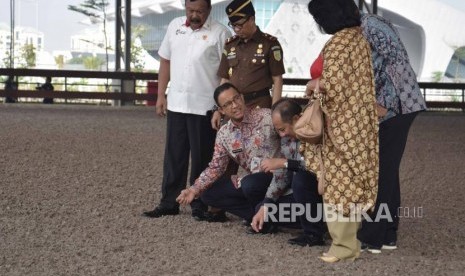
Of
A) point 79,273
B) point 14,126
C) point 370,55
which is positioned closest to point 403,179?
point 370,55

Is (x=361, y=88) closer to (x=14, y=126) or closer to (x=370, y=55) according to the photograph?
(x=370, y=55)

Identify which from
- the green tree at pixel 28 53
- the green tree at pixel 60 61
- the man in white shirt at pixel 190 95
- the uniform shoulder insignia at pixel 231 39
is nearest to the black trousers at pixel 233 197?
the man in white shirt at pixel 190 95

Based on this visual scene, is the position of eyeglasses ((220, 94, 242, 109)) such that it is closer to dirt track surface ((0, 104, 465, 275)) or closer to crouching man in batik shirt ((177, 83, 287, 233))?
crouching man in batik shirt ((177, 83, 287, 233))

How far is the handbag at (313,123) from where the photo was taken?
14.6 ft

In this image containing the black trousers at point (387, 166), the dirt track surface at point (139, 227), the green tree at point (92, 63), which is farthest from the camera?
the green tree at point (92, 63)

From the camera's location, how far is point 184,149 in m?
6.12

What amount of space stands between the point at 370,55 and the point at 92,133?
8901 mm

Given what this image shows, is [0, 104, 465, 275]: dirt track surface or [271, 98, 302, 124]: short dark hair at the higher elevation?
[271, 98, 302, 124]: short dark hair

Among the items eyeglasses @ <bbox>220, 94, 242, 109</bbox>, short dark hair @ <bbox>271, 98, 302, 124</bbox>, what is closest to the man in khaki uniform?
eyeglasses @ <bbox>220, 94, 242, 109</bbox>

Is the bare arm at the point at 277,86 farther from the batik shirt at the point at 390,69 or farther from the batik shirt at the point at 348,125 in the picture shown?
the batik shirt at the point at 348,125

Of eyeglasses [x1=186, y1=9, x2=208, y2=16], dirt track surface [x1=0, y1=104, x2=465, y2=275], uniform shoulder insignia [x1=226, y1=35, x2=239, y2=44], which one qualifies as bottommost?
dirt track surface [x1=0, y1=104, x2=465, y2=275]

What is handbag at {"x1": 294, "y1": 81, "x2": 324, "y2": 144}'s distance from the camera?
176 inches

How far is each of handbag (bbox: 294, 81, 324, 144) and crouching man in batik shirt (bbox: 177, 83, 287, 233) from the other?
88 centimetres

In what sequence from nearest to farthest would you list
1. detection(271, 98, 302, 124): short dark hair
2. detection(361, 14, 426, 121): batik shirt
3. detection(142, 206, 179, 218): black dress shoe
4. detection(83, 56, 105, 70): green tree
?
detection(361, 14, 426, 121): batik shirt, detection(271, 98, 302, 124): short dark hair, detection(142, 206, 179, 218): black dress shoe, detection(83, 56, 105, 70): green tree
